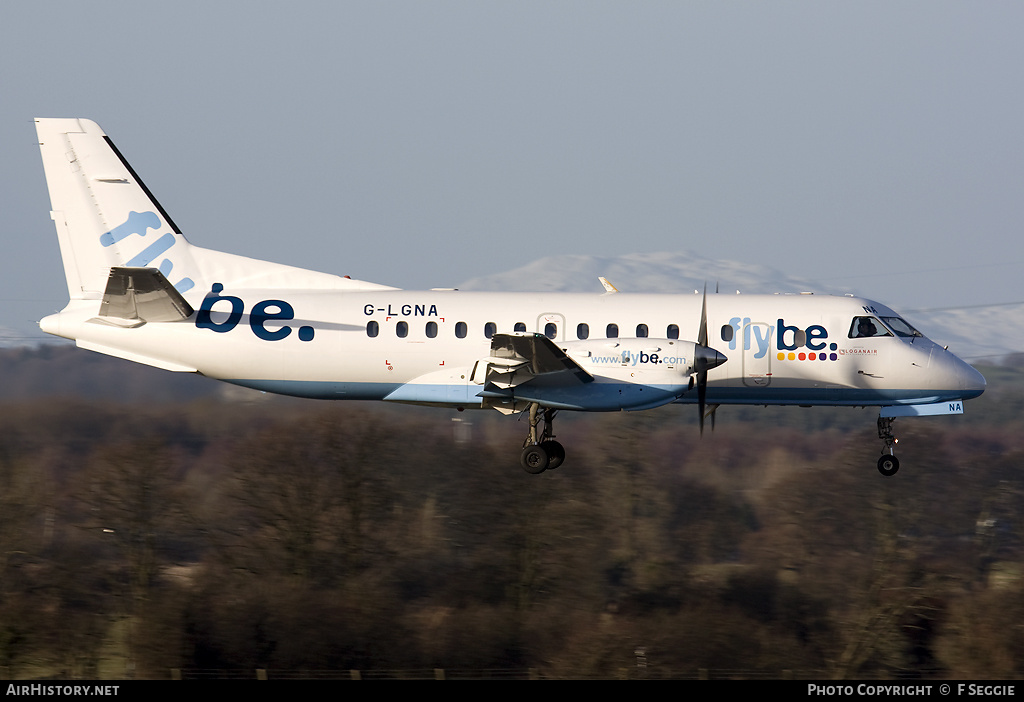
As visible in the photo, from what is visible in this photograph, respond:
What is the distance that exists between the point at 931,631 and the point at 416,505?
19352 mm

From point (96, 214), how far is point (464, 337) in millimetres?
8821

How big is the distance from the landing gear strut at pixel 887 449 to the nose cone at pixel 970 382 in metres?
1.64

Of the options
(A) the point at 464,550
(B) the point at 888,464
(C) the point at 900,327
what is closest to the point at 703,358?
(C) the point at 900,327

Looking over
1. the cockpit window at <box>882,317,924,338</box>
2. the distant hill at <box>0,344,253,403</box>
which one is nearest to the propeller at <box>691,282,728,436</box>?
the cockpit window at <box>882,317,924,338</box>

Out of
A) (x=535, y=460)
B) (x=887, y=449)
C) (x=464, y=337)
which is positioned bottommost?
(x=535, y=460)

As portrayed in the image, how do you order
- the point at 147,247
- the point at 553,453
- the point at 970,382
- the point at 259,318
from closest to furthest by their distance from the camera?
the point at 553,453, the point at 259,318, the point at 970,382, the point at 147,247

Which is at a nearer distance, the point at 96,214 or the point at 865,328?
the point at 865,328

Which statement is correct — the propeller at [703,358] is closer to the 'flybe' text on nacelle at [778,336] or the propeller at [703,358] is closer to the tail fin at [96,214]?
the 'flybe' text on nacelle at [778,336]

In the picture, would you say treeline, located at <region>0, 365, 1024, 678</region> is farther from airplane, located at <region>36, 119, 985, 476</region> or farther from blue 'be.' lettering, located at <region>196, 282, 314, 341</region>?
blue 'be.' lettering, located at <region>196, 282, 314, 341</region>

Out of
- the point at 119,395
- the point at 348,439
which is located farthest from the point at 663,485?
the point at 119,395

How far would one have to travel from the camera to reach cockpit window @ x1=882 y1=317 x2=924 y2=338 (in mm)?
23703

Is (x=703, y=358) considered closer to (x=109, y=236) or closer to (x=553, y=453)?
(x=553, y=453)

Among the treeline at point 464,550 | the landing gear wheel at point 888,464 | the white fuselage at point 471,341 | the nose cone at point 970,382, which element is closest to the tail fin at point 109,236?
the white fuselage at point 471,341

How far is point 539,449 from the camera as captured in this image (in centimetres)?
2245
